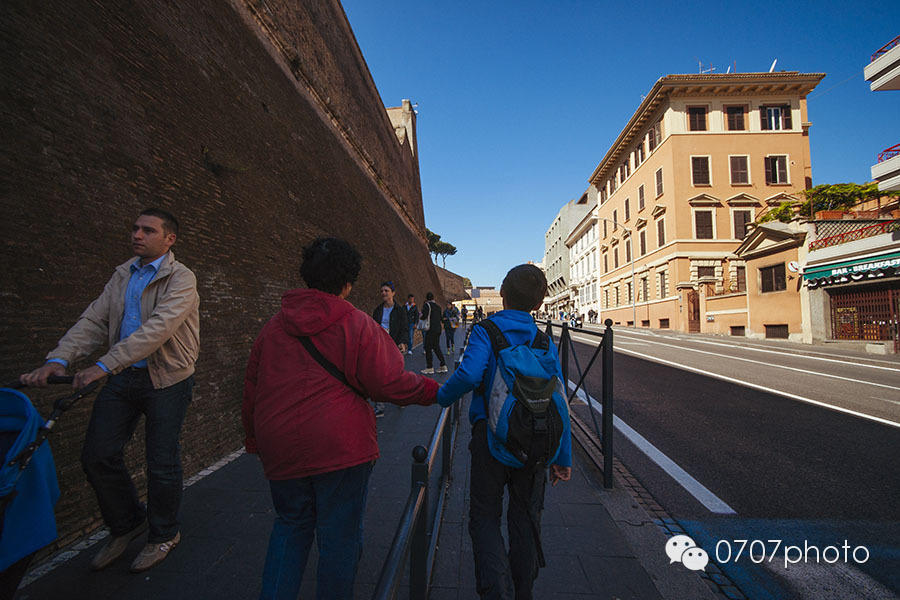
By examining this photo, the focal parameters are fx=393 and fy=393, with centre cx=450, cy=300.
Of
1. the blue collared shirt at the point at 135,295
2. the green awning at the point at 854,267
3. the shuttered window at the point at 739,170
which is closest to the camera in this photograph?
the blue collared shirt at the point at 135,295

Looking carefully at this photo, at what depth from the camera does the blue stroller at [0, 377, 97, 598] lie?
1.45 metres

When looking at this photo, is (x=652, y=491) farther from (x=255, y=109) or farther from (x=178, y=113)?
(x=255, y=109)

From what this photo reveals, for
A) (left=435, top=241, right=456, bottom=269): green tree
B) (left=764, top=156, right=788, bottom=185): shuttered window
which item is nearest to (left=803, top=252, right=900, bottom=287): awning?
(left=764, top=156, right=788, bottom=185): shuttered window

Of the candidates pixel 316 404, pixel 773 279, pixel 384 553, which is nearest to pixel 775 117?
pixel 773 279

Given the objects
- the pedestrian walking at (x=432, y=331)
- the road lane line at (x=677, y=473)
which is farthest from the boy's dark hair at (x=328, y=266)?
the pedestrian walking at (x=432, y=331)

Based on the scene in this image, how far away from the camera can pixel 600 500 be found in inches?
134

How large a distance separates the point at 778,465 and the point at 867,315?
17297mm

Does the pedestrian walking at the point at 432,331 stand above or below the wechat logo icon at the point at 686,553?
above

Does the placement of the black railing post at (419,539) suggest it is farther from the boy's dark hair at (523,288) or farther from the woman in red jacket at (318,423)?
the boy's dark hair at (523,288)

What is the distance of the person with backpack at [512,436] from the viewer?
181 centimetres

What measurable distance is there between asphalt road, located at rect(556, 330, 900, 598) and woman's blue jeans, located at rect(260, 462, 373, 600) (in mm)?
2345

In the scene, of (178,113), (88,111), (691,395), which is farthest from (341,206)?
(691,395)

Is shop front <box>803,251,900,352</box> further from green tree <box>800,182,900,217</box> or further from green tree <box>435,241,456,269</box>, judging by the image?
green tree <box>435,241,456,269</box>

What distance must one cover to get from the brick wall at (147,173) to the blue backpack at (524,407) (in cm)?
298
